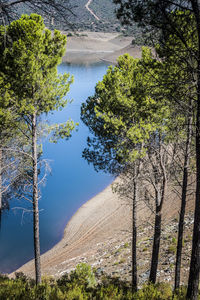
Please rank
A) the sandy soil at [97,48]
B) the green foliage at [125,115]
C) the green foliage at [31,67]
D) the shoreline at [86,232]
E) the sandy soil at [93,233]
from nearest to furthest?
the green foliage at [31,67] → the green foliage at [125,115] → the sandy soil at [93,233] → the shoreline at [86,232] → the sandy soil at [97,48]

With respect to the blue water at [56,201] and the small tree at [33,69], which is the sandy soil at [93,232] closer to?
the blue water at [56,201]

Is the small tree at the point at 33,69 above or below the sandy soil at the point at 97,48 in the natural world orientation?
below

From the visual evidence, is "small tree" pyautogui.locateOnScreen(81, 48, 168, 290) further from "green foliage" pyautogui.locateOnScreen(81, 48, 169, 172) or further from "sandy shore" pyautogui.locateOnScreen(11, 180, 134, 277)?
"sandy shore" pyautogui.locateOnScreen(11, 180, 134, 277)

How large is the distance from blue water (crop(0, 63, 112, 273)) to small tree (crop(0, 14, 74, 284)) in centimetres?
227

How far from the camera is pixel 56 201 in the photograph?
26.0 meters

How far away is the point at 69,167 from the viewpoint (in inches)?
1296

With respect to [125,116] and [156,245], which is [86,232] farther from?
[125,116]

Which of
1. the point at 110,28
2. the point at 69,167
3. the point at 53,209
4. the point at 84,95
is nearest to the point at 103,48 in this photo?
the point at 110,28

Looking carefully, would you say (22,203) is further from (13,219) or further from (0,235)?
(0,235)

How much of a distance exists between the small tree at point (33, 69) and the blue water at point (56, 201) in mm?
2266

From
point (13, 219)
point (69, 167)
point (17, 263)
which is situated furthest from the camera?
point (69, 167)

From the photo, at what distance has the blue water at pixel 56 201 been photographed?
63.9 ft

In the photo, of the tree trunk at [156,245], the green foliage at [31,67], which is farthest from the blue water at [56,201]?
the tree trunk at [156,245]

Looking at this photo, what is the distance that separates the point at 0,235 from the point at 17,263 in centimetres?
410
